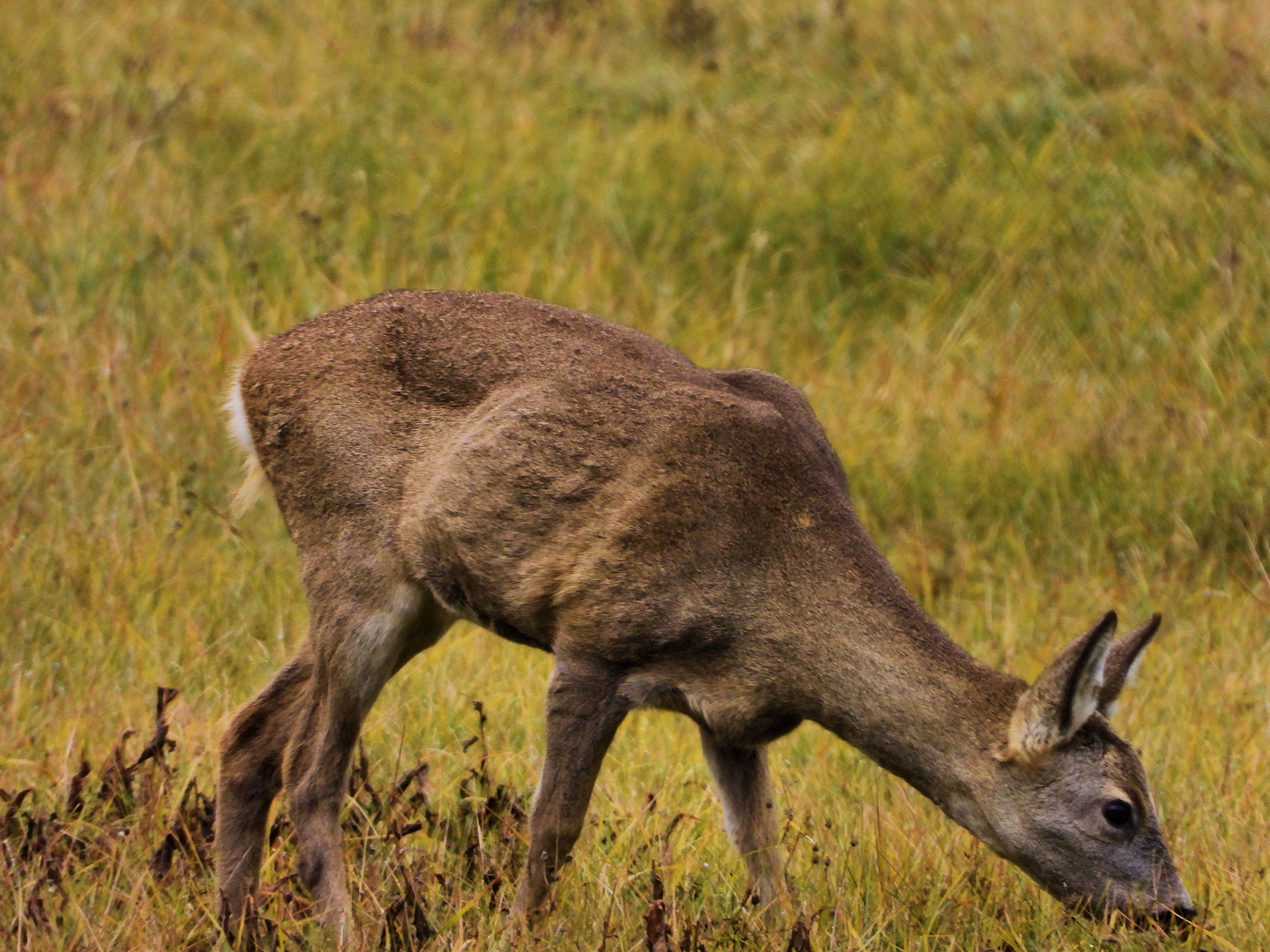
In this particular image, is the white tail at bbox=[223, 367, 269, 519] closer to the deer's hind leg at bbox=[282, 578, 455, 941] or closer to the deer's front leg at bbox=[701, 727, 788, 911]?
the deer's hind leg at bbox=[282, 578, 455, 941]

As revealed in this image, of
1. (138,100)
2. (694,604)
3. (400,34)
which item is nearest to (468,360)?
(694,604)

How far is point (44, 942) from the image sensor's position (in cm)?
434

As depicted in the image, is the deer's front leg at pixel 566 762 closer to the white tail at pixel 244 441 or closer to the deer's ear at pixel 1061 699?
the deer's ear at pixel 1061 699

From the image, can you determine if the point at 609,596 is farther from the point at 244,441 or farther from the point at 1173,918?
the point at 1173,918

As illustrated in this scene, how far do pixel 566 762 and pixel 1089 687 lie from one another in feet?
4.14

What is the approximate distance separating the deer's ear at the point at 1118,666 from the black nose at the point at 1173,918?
480 millimetres

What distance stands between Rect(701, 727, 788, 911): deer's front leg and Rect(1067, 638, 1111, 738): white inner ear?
0.98m

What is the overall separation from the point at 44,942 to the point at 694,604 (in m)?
1.69

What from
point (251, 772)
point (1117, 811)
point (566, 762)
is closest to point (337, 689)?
point (251, 772)

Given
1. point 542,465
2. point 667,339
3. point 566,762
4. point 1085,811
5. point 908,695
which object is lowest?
point 667,339

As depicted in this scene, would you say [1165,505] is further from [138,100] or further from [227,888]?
[138,100]

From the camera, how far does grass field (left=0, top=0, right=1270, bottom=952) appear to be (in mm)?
5070

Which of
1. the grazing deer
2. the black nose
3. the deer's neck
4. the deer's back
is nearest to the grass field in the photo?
the black nose

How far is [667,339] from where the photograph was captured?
8531 mm
